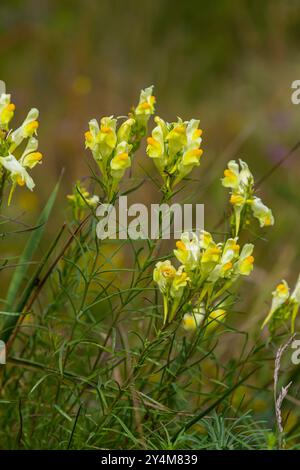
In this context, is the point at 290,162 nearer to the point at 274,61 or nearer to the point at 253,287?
the point at 274,61

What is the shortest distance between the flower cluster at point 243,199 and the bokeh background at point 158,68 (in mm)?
2536

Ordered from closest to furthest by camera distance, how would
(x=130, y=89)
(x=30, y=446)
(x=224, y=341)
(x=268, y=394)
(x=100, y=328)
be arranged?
(x=30, y=446) → (x=100, y=328) → (x=268, y=394) → (x=224, y=341) → (x=130, y=89)

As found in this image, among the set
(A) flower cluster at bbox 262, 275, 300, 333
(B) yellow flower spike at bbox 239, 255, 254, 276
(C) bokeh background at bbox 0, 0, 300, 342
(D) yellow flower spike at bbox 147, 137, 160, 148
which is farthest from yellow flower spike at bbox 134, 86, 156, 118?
(C) bokeh background at bbox 0, 0, 300, 342

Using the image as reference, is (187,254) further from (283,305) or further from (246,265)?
(283,305)

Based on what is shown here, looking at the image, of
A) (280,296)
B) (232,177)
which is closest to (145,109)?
(232,177)

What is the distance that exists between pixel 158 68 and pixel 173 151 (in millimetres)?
3836

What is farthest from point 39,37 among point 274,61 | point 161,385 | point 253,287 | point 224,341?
point 161,385

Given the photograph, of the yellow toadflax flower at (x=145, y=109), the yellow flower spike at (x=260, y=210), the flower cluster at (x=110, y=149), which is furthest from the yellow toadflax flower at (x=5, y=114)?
the yellow flower spike at (x=260, y=210)

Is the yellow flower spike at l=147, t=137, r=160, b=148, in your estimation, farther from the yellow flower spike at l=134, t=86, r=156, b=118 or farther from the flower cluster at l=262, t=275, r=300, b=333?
the flower cluster at l=262, t=275, r=300, b=333

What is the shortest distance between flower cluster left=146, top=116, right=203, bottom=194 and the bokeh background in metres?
2.62

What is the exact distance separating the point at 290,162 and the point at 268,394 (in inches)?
104

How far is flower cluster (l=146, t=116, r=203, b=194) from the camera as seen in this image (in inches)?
56.3

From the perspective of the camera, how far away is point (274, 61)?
18.1 feet

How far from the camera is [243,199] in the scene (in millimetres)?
1528
